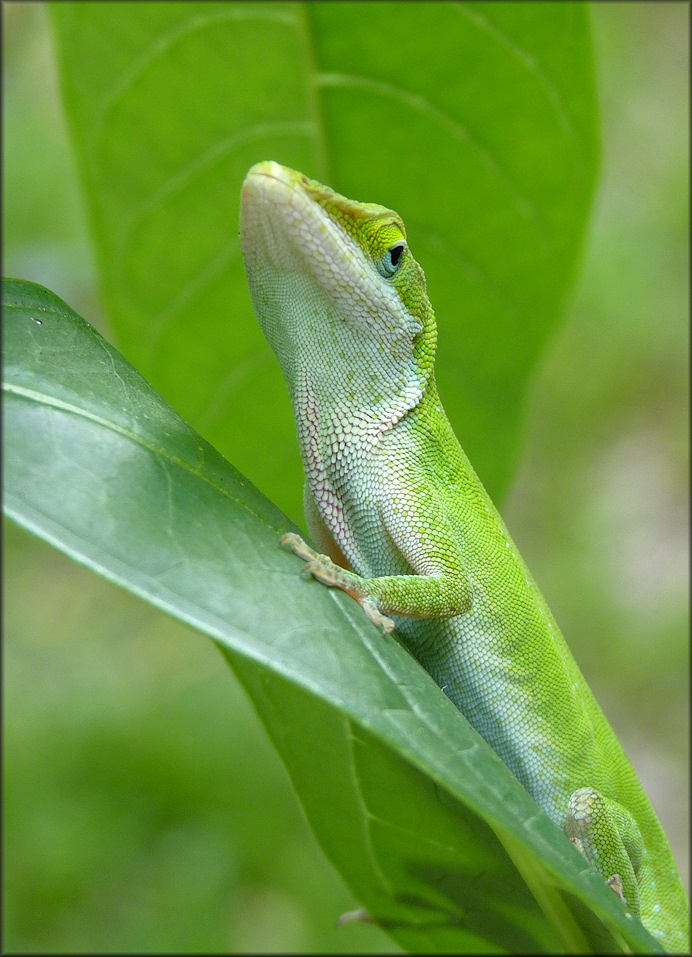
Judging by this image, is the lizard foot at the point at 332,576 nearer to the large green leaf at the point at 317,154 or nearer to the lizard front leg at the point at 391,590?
the lizard front leg at the point at 391,590

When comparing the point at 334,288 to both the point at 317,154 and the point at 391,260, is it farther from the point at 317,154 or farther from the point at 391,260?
the point at 317,154

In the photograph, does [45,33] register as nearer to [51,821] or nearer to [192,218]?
[192,218]

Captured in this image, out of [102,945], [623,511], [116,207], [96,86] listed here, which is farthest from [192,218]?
[623,511]

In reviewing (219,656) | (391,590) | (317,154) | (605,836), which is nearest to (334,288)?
(317,154)

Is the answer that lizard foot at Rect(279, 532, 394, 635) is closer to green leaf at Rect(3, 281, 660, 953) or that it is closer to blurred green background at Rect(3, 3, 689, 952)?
green leaf at Rect(3, 281, 660, 953)

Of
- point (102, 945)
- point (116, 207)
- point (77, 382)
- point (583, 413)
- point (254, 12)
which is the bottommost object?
point (102, 945)
